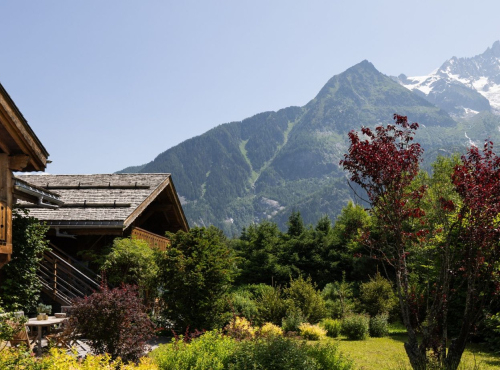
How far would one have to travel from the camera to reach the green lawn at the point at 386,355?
1072 centimetres

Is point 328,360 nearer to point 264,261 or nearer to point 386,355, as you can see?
point 386,355

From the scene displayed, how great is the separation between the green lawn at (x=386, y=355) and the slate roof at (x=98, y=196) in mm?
9063

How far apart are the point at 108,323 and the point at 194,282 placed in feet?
17.7

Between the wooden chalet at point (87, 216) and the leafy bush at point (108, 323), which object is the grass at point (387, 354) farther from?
the wooden chalet at point (87, 216)

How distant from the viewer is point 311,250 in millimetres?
29469

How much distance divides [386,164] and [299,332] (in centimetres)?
941

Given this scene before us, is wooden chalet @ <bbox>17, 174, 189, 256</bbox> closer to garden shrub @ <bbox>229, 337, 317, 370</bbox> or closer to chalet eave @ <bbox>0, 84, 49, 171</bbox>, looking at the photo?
chalet eave @ <bbox>0, 84, 49, 171</bbox>

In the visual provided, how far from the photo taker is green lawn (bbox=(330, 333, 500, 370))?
10.7 metres

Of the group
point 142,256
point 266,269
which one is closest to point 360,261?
point 266,269

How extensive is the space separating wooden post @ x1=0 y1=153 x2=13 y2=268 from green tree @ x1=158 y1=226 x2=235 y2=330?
17.6 ft

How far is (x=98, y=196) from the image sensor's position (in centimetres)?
1895

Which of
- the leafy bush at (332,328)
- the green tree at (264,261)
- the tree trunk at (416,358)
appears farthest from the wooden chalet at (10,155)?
the green tree at (264,261)

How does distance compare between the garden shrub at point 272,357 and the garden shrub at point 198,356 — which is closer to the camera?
the garden shrub at point 272,357

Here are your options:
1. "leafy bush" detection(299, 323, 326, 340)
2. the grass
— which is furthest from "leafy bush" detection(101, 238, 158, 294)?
the grass
